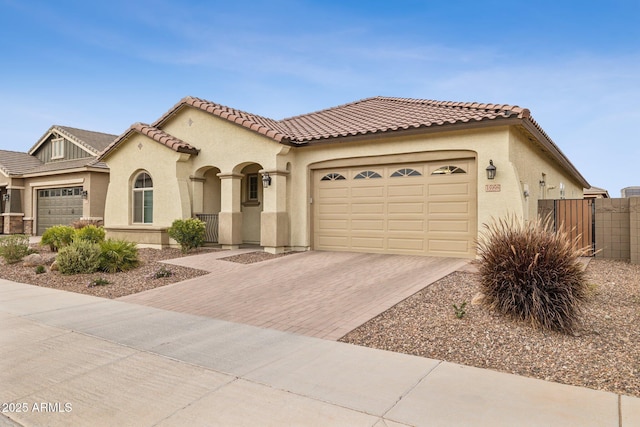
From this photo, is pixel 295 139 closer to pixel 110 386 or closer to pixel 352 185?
pixel 352 185

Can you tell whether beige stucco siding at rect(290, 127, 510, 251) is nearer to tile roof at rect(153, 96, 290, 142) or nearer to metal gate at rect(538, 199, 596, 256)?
tile roof at rect(153, 96, 290, 142)

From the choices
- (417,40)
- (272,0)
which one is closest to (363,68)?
(417,40)

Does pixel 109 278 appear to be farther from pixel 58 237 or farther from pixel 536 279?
pixel 536 279

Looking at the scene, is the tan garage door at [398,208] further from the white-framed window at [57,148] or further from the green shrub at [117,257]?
the white-framed window at [57,148]

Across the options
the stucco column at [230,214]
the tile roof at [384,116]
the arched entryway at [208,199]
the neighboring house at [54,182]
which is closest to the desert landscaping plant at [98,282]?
the stucco column at [230,214]

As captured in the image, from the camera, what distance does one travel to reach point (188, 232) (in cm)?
1388

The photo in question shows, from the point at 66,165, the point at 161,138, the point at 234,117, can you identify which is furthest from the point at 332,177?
the point at 66,165

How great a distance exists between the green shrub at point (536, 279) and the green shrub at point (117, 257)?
937 cm

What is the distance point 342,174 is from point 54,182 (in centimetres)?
1968

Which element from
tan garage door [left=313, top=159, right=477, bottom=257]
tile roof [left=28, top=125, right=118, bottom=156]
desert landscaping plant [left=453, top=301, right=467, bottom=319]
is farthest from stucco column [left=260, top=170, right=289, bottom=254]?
tile roof [left=28, top=125, right=118, bottom=156]

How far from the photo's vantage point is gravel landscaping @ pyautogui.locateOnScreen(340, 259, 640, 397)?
4363mm

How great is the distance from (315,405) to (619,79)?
18042 millimetres

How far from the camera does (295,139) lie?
1377 cm

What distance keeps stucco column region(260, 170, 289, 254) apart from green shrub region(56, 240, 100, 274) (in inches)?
196
